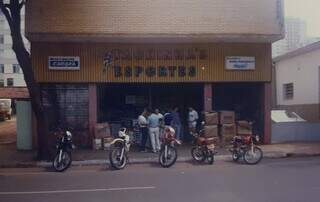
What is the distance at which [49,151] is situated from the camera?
674 inches

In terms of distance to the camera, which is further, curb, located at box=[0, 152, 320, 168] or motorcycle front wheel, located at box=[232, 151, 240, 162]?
curb, located at box=[0, 152, 320, 168]

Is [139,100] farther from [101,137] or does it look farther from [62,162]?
[62,162]

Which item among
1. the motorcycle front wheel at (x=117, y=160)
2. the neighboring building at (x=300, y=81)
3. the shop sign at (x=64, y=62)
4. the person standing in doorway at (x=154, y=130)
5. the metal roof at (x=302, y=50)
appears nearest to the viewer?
the motorcycle front wheel at (x=117, y=160)

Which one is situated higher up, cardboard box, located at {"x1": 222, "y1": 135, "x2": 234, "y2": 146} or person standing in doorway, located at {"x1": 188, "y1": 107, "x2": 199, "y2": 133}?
person standing in doorway, located at {"x1": 188, "y1": 107, "x2": 199, "y2": 133}

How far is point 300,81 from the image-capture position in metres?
26.9

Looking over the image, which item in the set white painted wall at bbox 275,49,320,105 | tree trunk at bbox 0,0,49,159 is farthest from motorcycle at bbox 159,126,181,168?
white painted wall at bbox 275,49,320,105

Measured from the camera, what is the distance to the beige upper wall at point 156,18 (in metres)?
19.6

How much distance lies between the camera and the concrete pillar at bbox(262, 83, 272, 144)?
2148 cm

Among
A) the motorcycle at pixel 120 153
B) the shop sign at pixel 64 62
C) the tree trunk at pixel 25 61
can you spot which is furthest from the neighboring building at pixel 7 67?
the motorcycle at pixel 120 153

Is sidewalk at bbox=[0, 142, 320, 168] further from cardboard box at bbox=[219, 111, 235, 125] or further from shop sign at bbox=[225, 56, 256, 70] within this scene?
shop sign at bbox=[225, 56, 256, 70]

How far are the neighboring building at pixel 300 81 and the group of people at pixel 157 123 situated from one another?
7.44 meters

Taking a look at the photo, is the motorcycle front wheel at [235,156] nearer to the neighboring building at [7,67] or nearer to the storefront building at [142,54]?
the storefront building at [142,54]

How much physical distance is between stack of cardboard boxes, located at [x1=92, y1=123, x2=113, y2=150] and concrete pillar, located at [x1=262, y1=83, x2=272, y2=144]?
6826 millimetres

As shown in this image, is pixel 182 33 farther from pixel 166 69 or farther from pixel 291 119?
pixel 291 119
